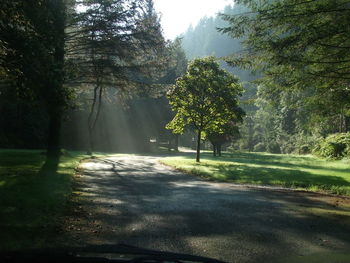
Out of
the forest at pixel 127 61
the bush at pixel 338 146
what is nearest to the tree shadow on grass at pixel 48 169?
the forest at pixel 127 61

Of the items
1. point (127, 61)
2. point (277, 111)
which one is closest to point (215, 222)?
point (127, 61)

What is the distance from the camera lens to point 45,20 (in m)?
9.89

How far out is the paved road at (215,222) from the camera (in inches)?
212

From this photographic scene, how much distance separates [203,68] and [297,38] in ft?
48.4

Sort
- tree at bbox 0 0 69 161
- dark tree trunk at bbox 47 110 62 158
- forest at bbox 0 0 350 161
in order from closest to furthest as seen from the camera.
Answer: tree at bbox 0 0 69 161
forest at bbox 0 0 350 161
dark tree trunk at bbox 47 110 62 158

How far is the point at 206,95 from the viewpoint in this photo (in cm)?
2388

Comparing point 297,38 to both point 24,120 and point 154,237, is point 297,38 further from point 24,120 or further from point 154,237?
point 24,120

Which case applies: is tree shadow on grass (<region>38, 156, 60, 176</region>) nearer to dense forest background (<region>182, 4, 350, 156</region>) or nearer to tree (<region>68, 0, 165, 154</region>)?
tree (<region>68, 0, 165, 154</region>)

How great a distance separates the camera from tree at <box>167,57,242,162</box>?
23469 millimetres

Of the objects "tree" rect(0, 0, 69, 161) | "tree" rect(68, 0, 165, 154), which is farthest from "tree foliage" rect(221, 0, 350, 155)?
"tree" rect(68, 0, 165, 154)

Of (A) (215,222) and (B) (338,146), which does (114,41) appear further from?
(B) (338,146)

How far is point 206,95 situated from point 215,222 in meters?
A: 17.5

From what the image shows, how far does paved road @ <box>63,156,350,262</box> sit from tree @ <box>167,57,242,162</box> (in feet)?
42.1

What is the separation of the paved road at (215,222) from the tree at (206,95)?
12838mm
